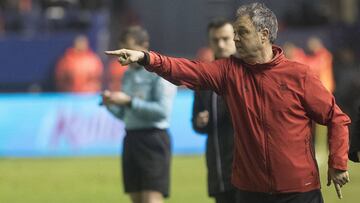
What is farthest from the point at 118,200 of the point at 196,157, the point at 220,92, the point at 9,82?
the point at 9,82

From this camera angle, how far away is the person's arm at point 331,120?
6285 mm

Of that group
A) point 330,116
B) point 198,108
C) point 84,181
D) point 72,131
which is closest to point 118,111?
point 198,108

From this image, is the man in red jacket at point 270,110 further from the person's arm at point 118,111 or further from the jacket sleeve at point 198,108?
the person's arm at point 118,111

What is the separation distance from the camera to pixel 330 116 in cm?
636

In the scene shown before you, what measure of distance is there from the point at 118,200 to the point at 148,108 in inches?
161

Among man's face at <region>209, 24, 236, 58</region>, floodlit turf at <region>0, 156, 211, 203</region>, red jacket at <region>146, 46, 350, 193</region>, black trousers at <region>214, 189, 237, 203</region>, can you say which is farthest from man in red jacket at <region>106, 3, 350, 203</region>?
floodlit turf at <region>0, 156, 211, 203</region>

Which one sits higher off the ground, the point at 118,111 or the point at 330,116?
the point at 330,116

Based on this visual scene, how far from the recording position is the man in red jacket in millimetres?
6258

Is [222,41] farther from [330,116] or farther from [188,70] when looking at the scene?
[330,116]

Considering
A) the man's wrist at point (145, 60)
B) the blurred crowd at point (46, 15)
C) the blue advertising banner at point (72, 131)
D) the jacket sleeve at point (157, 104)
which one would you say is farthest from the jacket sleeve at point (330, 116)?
the blurred crowd at point (46, 15)

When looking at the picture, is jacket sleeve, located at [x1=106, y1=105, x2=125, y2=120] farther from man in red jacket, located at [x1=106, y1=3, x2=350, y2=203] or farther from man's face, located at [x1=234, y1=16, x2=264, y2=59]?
man's face, located at [x1=234, y1=16, x2=264, y2=59]

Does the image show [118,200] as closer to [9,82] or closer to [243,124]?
[243,124]

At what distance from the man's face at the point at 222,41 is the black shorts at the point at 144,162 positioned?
1.24 metres

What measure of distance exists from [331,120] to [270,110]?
433 millimetres
